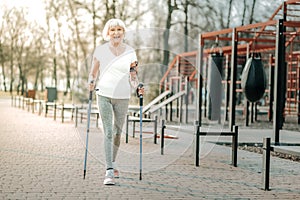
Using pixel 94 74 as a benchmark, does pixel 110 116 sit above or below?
below

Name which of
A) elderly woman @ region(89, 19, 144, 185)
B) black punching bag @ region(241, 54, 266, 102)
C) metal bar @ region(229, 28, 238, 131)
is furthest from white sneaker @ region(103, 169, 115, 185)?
black punching bag @ region(241, 54, 266, 102)

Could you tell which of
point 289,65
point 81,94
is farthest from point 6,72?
point 81,94

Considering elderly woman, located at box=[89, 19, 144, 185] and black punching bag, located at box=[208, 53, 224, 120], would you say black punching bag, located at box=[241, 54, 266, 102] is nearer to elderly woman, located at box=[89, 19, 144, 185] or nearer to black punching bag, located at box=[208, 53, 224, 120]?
black punching bag, located at box=[208, 53, 224, 120]

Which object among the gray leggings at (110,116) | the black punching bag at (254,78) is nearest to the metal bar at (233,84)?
the black punching bag at (254,78)

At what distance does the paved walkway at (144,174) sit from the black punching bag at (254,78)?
3.68 meters

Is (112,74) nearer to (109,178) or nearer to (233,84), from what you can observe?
(109,178)

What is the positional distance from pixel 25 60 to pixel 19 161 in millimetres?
41389

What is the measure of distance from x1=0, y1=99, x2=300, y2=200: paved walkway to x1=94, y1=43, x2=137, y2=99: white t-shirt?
1120mm

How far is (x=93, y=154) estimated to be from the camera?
9.35 m

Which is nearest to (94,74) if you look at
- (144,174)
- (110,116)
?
(110,116)

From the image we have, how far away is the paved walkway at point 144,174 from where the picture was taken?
19.0 feet

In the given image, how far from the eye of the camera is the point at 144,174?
721 cm

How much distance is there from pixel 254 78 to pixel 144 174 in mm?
7720

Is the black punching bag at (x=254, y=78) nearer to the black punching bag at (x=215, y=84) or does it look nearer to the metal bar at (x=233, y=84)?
the metal bar at (x=233, y=84)
